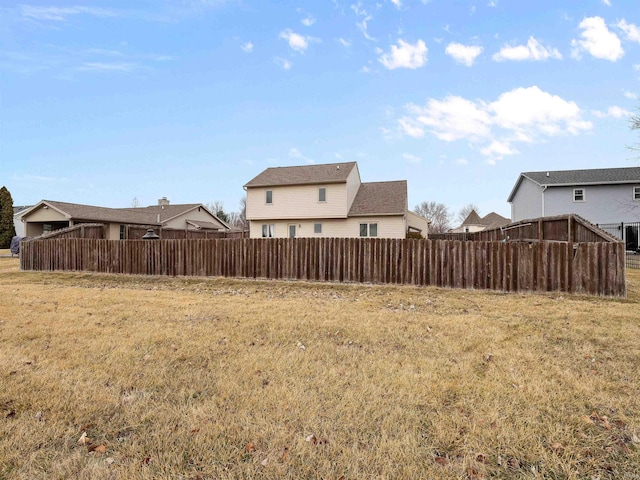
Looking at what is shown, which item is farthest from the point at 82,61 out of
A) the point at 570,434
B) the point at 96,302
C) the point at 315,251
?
the point at 570,434

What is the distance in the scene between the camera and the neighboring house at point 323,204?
23.5m

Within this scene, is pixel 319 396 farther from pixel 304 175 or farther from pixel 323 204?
pixel 304 175

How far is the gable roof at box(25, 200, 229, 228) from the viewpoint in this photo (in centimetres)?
2526

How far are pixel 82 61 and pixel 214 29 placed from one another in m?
5.32

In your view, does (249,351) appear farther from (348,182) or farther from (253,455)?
(348,182)

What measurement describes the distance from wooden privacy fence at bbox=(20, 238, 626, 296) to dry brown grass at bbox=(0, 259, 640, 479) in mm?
2232

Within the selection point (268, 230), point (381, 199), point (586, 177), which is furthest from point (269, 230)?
point (586, 177)

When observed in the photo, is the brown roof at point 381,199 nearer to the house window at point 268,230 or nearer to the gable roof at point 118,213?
the house window at point 268,230

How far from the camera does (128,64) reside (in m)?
13.2

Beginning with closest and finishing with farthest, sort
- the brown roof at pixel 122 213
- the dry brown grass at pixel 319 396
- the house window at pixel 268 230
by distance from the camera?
the dry brown grass at pixel 319 396, the brown roof at pixel 122 213, the house window at pixel 268 230

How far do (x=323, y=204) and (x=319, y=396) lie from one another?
21.2 meters

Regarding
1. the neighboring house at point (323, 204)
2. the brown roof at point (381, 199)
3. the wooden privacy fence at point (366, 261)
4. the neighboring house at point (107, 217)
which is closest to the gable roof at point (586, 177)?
the brown roof at point (381, 199)

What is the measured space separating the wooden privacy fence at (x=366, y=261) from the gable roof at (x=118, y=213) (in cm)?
1222

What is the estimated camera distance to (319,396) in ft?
10.2
